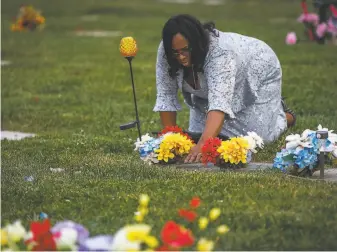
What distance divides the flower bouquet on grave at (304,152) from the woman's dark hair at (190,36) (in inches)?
44.0

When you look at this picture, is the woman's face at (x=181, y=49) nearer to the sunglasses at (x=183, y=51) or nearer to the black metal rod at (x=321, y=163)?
the sunglasses at (x=183, y=51)

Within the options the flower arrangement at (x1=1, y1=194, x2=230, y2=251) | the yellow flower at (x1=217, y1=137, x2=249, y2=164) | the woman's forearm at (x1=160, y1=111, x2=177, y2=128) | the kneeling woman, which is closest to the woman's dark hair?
the kneeling woman

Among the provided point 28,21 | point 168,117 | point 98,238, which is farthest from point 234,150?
point 28,21

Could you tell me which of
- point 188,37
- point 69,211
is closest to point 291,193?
point 69,211

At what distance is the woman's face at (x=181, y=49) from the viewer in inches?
275

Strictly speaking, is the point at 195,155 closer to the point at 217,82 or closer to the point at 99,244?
the point at 217,82

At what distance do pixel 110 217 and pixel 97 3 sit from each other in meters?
25.7

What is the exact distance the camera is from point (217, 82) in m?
7.18

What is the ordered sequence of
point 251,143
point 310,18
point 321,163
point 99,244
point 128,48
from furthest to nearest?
point 310,18, point 128,48, point 251,143, point 321,163, point 99,244

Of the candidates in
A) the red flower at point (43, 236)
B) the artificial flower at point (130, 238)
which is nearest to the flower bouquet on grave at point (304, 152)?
the red flower at point (43, 236)

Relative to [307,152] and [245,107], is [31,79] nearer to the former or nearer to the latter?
[245,107]

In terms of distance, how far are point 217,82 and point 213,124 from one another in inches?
13.3

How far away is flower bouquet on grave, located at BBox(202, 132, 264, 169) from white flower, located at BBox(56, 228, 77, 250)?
2613 mm

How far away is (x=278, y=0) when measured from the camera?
30.7 m
